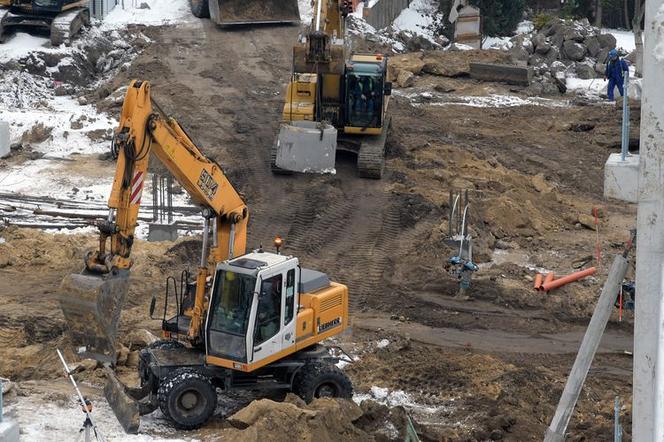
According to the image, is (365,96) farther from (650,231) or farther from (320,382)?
(650,231)

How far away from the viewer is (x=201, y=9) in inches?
1458

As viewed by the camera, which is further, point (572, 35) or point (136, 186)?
point (572, 35)

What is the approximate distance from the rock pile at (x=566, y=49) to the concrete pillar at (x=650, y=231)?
92.5 ft

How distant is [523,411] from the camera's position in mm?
14469

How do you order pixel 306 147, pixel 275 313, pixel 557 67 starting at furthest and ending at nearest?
pixel 557 67 < pixel 306 147 < pixel 275 313

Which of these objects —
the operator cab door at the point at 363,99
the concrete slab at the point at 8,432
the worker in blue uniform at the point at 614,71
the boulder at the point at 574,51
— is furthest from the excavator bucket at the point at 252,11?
the concrete slab at the point at 8,432

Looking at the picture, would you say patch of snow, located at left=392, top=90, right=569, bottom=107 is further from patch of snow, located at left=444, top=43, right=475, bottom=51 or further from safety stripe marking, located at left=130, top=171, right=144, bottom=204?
safety stripe marking, located at left=130, top=171, right=144, bottom=204

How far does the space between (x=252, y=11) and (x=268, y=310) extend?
24.2m

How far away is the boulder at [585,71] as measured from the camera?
36344 millimetres

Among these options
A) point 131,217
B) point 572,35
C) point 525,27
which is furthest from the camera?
point 525,27

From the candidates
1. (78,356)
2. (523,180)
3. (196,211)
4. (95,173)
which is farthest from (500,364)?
(95,173)

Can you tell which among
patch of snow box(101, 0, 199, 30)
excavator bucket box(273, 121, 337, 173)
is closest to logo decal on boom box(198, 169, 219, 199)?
excavator bucket box(273, 121, 337, 173)

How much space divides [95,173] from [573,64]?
17812 mm

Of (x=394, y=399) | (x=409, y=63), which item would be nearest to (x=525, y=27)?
(x=409, y=63)
